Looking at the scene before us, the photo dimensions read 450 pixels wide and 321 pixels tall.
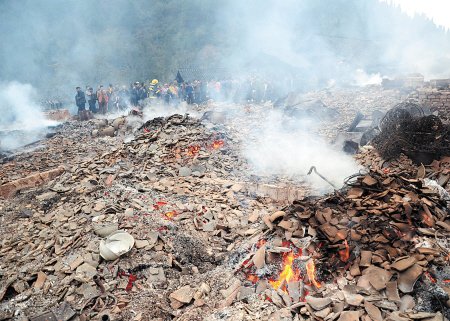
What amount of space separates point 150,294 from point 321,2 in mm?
39223

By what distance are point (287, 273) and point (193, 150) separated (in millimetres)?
5762

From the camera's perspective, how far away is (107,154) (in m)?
9.56

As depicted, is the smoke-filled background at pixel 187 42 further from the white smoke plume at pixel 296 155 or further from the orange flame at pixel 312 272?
the orange flame at pixel 312 272

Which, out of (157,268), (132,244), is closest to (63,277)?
(132,244)

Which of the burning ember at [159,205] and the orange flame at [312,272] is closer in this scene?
the orange flame at [312,272]

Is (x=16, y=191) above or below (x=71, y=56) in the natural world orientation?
A: below

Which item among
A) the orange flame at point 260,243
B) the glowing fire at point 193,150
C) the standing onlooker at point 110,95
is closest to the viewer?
the orange flame at point 260,243

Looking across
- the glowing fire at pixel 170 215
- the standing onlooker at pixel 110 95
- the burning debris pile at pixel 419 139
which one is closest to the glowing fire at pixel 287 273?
the glowing fire at pixel 170 215

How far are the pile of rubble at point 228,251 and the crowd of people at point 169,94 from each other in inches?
471

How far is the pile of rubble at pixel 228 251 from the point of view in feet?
12.3

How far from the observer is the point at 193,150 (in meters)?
9.47

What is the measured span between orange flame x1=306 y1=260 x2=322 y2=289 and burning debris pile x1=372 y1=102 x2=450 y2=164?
14.8ft

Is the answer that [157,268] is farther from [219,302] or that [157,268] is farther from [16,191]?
[16,191]

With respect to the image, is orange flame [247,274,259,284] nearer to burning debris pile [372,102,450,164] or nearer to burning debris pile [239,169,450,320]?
burning debris pile [239,169,450,320]
